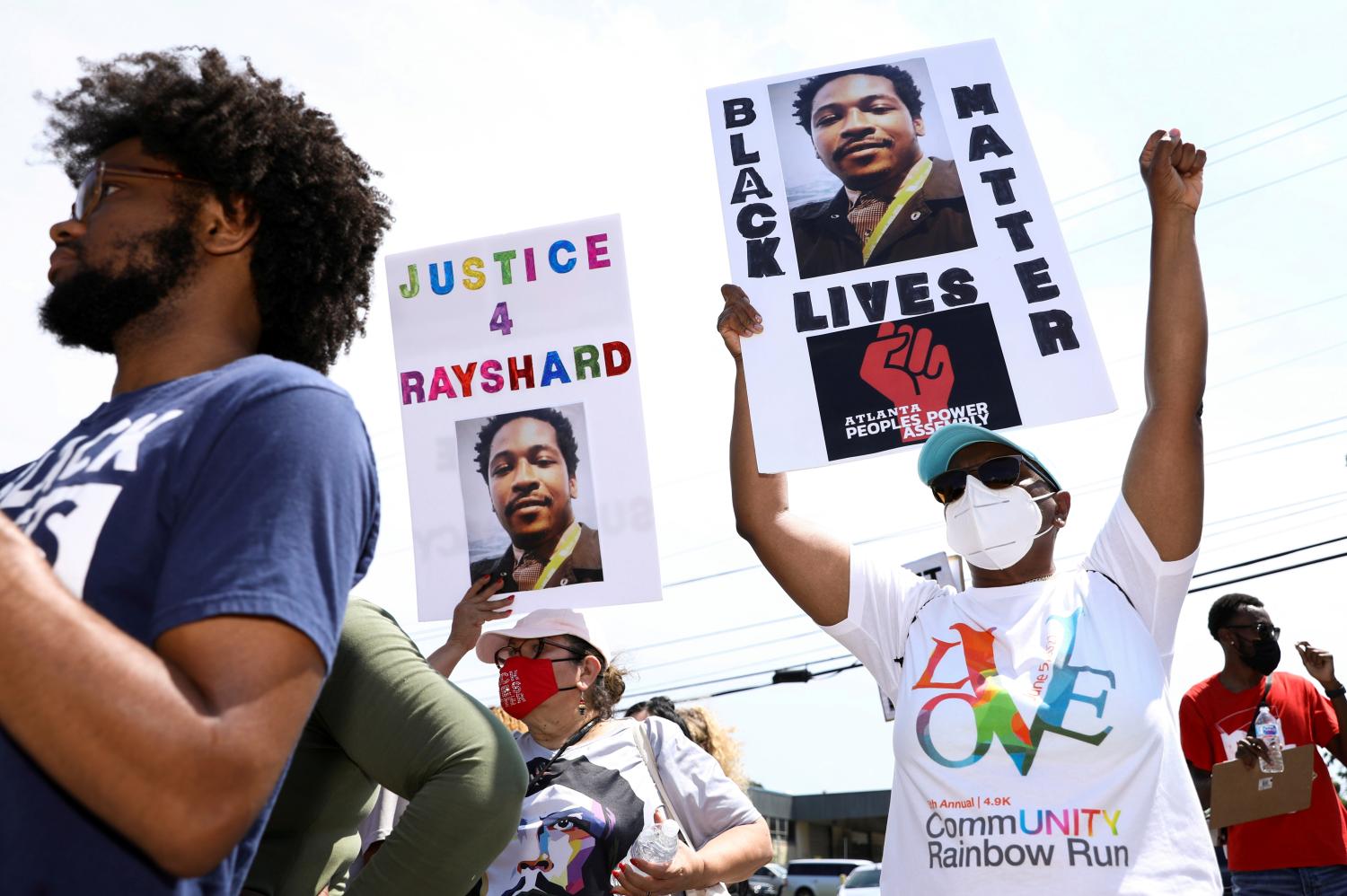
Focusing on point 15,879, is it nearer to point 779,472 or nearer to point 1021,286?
point 779,472

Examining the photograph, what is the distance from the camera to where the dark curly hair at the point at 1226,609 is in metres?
5.83

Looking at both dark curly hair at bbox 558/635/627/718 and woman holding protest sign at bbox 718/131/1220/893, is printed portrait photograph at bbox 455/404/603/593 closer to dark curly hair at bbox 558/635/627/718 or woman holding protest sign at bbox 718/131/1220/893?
dark curly hair at bbox 558/635/627/718

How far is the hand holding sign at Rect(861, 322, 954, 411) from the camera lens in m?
3.51

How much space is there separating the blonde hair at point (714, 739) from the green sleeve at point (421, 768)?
155 inches

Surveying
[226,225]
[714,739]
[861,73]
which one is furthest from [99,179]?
[714,739]

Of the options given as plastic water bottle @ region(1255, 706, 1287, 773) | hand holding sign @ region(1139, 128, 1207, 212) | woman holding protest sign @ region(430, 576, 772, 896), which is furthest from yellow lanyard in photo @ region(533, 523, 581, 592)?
plastic water bottle @ region(1255, 706, 1287, 773)

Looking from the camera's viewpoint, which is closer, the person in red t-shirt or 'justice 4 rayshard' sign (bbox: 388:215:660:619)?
'justice 4 rayshard' sign (bbox: 388:215:660:619)

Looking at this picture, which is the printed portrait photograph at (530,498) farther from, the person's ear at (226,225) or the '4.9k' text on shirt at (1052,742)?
the person's ear at (226,225)

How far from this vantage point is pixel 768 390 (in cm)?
364

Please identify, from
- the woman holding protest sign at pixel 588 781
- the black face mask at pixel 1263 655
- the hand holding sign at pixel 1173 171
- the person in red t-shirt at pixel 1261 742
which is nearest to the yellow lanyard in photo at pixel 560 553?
the woman holding protest sign at pixel 588 781

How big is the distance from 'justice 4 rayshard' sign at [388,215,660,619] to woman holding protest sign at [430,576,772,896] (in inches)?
5.1

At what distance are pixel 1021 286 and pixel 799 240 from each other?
70 centimetres

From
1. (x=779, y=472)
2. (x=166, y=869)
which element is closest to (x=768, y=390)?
(x=779, y=472)

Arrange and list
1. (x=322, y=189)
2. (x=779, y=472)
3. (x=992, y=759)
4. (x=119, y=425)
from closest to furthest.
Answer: (x=119, y=425) → (x=322, y=189) → (x=992, y=759) → (x=779, y=472)
